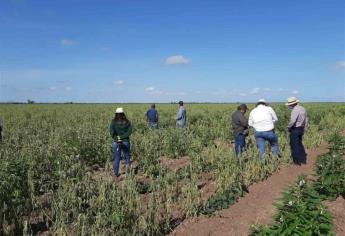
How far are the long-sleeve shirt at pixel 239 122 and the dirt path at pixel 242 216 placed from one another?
9.34 feet

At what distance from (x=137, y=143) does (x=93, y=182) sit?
18.9 feet

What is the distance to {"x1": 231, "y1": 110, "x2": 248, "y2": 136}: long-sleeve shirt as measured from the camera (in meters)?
11.9

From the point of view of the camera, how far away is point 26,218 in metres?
6.68

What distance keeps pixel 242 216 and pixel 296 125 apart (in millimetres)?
4775

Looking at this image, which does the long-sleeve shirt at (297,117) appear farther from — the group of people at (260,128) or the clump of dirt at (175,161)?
the clump of dirt at (175,161)

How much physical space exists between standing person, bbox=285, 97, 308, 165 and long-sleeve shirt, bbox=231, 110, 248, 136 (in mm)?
1291

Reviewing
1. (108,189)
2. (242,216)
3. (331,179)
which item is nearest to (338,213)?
(331,179)

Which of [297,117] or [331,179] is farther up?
[297,117]

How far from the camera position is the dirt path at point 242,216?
6523 millimetres

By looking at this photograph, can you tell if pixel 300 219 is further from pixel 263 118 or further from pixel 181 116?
pixel 181 116

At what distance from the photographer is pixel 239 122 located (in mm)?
11930

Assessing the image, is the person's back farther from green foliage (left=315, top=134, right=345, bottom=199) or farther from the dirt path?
green foliage (left=315, top=134, right=345, bottom=199)

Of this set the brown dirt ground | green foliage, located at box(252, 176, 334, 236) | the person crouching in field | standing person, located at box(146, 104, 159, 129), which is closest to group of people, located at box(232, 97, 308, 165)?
the person crouching in field

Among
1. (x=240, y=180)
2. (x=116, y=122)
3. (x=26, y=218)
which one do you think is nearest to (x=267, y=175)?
(x=240, y=180)
